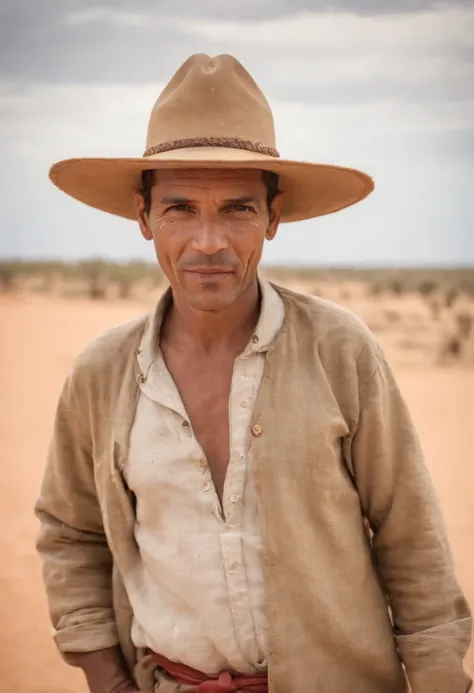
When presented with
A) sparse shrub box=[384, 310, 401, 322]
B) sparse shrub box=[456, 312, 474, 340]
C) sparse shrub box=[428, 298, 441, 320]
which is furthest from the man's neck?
sparse shrub box=[428, 298, 441, 320]

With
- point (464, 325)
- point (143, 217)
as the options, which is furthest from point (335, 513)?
point (464, 325)

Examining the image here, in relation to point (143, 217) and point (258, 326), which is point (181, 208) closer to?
point (143, 217)

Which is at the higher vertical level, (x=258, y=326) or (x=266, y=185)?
(x=266, y=185)

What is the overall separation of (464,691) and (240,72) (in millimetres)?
1670

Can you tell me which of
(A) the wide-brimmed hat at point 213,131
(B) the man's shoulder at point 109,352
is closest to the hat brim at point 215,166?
(A) the wide-brimmed hat at point 213,131

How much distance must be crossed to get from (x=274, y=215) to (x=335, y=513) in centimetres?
82

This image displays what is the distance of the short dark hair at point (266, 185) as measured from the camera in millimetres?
2143

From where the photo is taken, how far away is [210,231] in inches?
77.5

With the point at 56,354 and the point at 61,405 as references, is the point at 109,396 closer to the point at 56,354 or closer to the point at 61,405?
the point at 61,405

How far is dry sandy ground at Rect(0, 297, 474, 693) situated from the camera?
4281 millimetres

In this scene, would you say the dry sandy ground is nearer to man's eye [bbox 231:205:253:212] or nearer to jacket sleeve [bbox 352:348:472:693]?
jacket sleeve [bbox 352:348:472:693]

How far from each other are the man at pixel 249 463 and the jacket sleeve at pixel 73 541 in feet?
0.38

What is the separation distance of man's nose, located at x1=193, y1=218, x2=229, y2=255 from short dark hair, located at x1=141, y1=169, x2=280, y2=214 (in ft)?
0.75

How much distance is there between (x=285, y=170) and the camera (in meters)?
2.09
